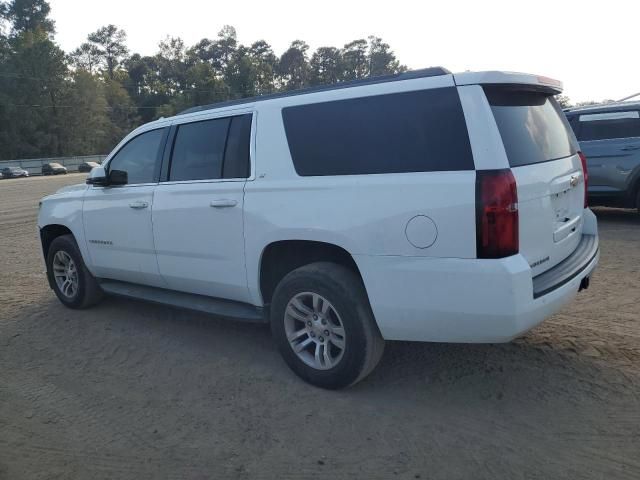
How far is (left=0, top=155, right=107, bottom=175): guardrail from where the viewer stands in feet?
196

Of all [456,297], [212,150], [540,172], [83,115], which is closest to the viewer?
[456,297]

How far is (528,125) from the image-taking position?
350 cm

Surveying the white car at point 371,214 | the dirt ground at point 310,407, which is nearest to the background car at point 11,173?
the dirt ground at point 310,407

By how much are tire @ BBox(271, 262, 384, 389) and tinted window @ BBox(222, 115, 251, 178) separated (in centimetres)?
95

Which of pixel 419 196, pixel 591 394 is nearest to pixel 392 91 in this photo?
pixel 419 196

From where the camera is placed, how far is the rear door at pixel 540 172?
10.6 ft

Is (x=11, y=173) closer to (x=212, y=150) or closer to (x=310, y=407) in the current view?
(x=212, y=150)

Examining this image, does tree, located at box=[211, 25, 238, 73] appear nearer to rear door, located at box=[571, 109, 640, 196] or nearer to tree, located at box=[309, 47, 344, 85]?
tree, located at box=[309, 47, 344, 85]

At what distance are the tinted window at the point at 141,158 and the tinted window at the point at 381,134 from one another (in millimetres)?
1582

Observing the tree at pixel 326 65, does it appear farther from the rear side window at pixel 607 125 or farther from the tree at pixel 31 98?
the rear side window at pixel 607 125

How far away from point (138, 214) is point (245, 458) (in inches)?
105

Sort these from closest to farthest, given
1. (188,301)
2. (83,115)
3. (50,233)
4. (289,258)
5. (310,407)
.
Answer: (310,407) → (289,258) → (188,301) → (50,233) → (83,115)

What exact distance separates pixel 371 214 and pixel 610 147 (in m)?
7.55

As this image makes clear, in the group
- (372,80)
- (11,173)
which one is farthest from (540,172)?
(11,173)
